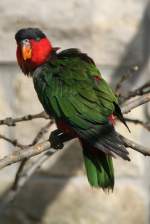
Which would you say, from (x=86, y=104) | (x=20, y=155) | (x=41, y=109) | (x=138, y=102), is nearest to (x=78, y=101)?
(x=86, y=104)

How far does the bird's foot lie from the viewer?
6.26 feet

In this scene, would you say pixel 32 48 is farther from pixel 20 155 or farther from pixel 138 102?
pixel 20 155

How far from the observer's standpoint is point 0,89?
2.39 meters

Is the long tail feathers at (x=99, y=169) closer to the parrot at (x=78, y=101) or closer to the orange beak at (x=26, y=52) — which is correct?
the parrot at (x=78, y=101)

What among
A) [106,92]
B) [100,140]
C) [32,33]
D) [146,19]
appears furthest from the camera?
[146,19]

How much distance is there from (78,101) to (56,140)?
0.11m

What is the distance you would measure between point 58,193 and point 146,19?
0.59m

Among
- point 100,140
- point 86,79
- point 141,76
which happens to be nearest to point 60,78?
point 86,79

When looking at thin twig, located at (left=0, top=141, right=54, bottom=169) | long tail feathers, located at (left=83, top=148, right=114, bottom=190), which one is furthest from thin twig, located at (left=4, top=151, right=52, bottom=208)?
thin twig, located at (left=0, top=141, right=54, bottom=169)

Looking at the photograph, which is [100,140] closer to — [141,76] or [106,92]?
[106,92]

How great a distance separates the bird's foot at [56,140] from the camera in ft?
6.26

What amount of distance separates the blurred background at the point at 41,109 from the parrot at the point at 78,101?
0.25 metres

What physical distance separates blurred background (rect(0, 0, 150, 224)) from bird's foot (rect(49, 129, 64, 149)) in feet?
1.18

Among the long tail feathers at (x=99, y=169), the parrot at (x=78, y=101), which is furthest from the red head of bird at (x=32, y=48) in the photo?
the long tail feathers at (x=99, y=169)
